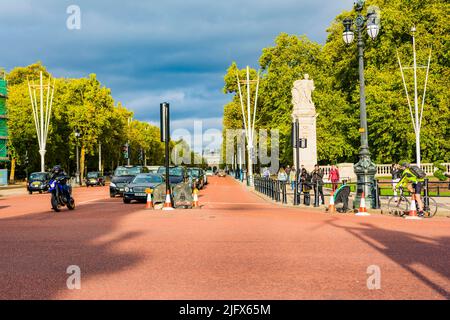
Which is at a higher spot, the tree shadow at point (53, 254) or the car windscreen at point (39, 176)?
the car windscreen at point (39, 176)

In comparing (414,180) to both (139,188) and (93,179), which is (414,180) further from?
(93,179)

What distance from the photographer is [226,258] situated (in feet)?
28.4

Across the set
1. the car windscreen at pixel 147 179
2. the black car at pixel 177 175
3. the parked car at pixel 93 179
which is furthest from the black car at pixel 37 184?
the car windscreen at pixel 147 179

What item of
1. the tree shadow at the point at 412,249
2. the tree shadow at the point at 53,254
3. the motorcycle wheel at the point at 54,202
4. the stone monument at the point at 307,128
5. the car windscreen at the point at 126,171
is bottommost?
the tree shadow at the point at 412,249

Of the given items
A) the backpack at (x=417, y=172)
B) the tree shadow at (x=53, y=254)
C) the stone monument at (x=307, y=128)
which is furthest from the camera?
the stone monument at (x=307, y=128)

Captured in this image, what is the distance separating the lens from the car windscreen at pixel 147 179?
25.1m

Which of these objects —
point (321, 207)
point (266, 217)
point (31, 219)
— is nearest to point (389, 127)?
point (321, 207)

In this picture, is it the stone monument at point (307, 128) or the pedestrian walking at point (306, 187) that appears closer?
the pedestrian walking at point (306, 187)

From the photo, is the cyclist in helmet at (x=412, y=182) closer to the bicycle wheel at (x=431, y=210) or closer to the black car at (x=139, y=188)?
the bicycle wheel at (x=431, y=210)

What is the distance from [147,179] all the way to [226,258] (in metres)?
17.4

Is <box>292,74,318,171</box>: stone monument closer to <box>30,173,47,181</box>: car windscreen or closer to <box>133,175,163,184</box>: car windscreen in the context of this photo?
<box>133,175,163,184</box>: car windscreen

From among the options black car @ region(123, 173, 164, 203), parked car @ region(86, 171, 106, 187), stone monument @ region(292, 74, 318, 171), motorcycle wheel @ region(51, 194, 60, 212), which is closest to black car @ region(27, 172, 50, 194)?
parked car @ region(86, 171, 106, 187)

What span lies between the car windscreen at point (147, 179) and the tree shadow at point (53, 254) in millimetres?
9451

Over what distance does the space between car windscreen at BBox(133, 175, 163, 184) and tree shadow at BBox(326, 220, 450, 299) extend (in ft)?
44.0
